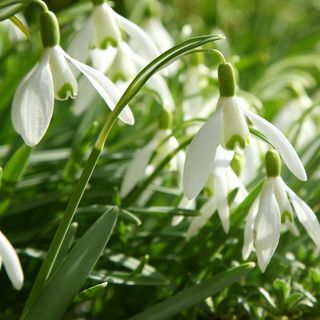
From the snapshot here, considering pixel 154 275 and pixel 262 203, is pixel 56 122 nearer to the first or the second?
pixel 154 275

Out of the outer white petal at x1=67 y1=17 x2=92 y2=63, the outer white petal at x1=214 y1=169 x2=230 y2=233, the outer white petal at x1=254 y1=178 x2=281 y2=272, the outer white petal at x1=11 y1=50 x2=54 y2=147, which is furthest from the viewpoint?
the outer white petal at x1=67 y1=17 x2=92 y2=63

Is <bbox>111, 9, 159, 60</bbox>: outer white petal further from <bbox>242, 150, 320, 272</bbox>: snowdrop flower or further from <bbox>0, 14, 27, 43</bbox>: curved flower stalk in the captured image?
<bbox>0, 14, 27, 43</bbox>: curved flower stalk

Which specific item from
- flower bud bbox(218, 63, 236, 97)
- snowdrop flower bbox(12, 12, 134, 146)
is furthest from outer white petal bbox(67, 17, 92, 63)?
flower bud bbox(218, 63, 236, 97)

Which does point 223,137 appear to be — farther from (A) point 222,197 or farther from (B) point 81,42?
(B) point 81,42

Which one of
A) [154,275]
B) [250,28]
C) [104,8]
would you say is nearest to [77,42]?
[104,8]

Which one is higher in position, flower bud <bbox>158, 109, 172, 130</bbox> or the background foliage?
flower bud <bbox>158, 109, 172, 130</bbox>

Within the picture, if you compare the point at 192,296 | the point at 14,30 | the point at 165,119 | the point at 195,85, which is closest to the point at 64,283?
the point at 192,296

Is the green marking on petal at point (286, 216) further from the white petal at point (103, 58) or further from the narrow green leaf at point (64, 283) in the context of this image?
the white petal at point (103, 58)
